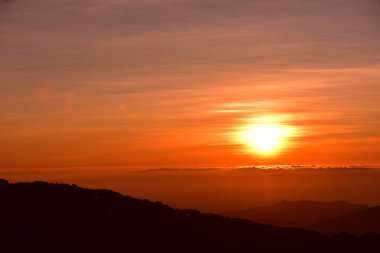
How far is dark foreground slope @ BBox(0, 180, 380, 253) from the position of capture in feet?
123

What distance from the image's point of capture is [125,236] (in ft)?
128

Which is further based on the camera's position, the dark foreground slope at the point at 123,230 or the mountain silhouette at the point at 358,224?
the mountain silhouette at the point at 358,224

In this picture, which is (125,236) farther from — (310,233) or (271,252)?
(310,233)

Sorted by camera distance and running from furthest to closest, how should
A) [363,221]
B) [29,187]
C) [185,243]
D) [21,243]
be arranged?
1. [363,221]
2. [29,187]
3. [185,243]
4. [21,243]

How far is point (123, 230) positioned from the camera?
39.9 meters

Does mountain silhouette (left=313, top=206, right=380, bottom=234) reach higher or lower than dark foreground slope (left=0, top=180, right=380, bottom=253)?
higher

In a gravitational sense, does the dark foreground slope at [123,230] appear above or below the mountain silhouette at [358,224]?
below

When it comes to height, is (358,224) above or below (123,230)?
above

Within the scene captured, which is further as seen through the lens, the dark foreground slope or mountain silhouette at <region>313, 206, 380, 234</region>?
mountain silhouette at <region>313, 206, 380, 234</region>

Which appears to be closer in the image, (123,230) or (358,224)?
(123,230)

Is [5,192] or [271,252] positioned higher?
[5,192]

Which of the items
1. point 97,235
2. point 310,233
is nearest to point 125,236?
point 97,235

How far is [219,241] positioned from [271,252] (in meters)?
3.09

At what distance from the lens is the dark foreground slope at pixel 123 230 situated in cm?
3762
